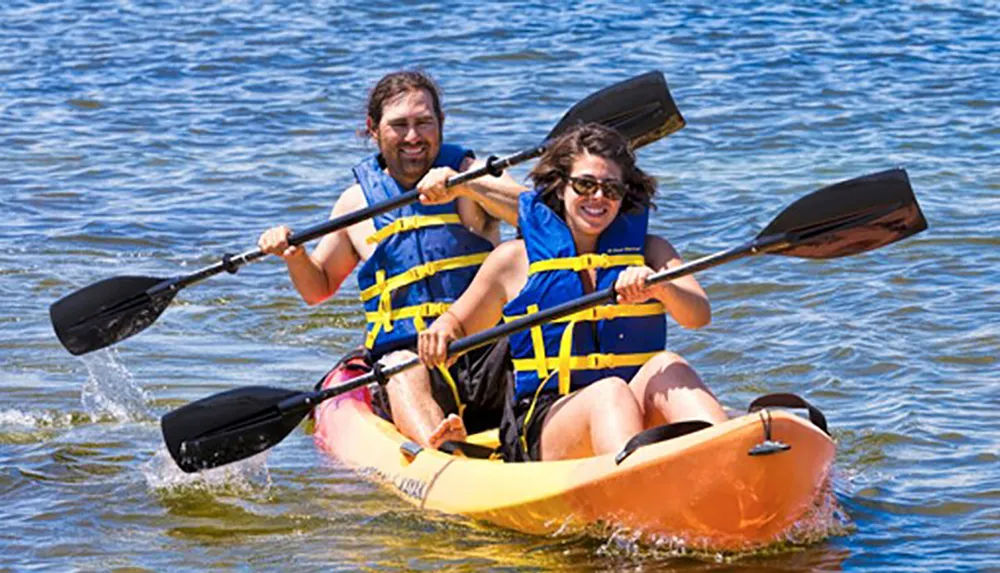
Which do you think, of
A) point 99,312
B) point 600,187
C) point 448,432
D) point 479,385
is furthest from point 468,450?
point 99,312

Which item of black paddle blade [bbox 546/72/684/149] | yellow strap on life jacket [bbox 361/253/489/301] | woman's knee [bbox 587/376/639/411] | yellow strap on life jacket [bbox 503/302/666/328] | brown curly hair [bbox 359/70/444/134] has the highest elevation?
brown curly hair [bbox 359/70/444/134]

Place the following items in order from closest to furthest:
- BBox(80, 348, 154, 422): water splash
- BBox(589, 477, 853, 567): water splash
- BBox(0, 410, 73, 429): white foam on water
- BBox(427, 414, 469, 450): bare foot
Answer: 1. BBox(589, 477, 853, 567): water splash
2. BBox(427, 414, 469, 450): bare foot
3. BBox(0, 410, 73, 429): white foam on water
4. BBox(80, 348, 154, 422): water splash

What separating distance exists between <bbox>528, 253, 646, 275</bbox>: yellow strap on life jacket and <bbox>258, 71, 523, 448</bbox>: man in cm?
71

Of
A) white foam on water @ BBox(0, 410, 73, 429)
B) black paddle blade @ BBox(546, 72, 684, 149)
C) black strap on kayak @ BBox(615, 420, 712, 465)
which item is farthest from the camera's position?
white foam on water @ BBox(0, 410, 73, 429)

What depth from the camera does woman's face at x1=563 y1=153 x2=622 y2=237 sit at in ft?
17.4

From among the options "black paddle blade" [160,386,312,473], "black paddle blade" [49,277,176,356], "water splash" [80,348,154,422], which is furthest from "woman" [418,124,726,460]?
"water splash" [80,348,154,422]

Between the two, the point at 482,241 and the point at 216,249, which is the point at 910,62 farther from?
the point at 482,241

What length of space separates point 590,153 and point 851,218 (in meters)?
0.78

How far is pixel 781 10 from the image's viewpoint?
50.6 feet

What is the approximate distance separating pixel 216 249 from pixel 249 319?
4.34 ft

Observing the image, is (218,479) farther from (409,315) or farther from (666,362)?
(666,362)

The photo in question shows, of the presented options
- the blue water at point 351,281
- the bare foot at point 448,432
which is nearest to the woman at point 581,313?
the bare foot at point 448,432

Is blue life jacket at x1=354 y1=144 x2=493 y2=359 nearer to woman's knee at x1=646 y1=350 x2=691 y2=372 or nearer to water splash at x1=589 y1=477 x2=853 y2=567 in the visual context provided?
woman's knee at x1=646 y1=350 x2=691 y2=372

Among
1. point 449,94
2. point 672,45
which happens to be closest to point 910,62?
point 672,45
